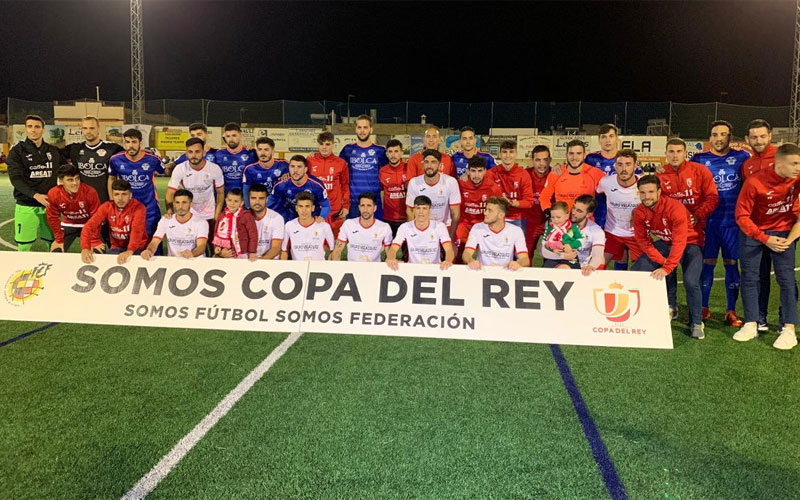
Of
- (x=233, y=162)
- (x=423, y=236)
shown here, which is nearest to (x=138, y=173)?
(x=233, y=162)

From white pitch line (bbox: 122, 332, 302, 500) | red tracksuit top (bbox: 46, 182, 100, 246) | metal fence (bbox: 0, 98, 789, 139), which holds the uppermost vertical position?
metal fence (bbox: 0, 98, 789, 139)

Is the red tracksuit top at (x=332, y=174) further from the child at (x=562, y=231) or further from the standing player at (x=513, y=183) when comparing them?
the child at (x=562, y=231)

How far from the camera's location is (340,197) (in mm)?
7168

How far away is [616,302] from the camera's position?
15.4 feet

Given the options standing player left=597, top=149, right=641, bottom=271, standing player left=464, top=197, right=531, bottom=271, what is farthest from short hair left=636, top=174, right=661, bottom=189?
standing player left=464, top=197, right=531, bottom=271

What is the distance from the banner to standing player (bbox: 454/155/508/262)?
1609 mm

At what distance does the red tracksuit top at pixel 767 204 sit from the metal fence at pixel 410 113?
28.6m

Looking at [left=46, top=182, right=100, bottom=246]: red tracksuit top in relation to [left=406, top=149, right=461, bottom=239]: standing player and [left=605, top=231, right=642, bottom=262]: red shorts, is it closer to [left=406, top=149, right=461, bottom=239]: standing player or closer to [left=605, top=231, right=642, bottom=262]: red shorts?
[left=406, top=149, right=461, bottom=239]: standing player

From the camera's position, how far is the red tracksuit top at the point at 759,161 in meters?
5.43

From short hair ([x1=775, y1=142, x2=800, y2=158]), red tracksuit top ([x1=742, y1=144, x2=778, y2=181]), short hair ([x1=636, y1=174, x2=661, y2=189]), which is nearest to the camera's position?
short hair ([x1=775, y1=142, x2=800, y2=158])

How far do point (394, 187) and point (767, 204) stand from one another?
398 cm

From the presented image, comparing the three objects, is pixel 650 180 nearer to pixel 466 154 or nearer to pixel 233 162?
pixel 466 154

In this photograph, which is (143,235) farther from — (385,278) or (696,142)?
(696,142)

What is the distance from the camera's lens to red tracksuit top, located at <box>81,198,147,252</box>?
6008mm
